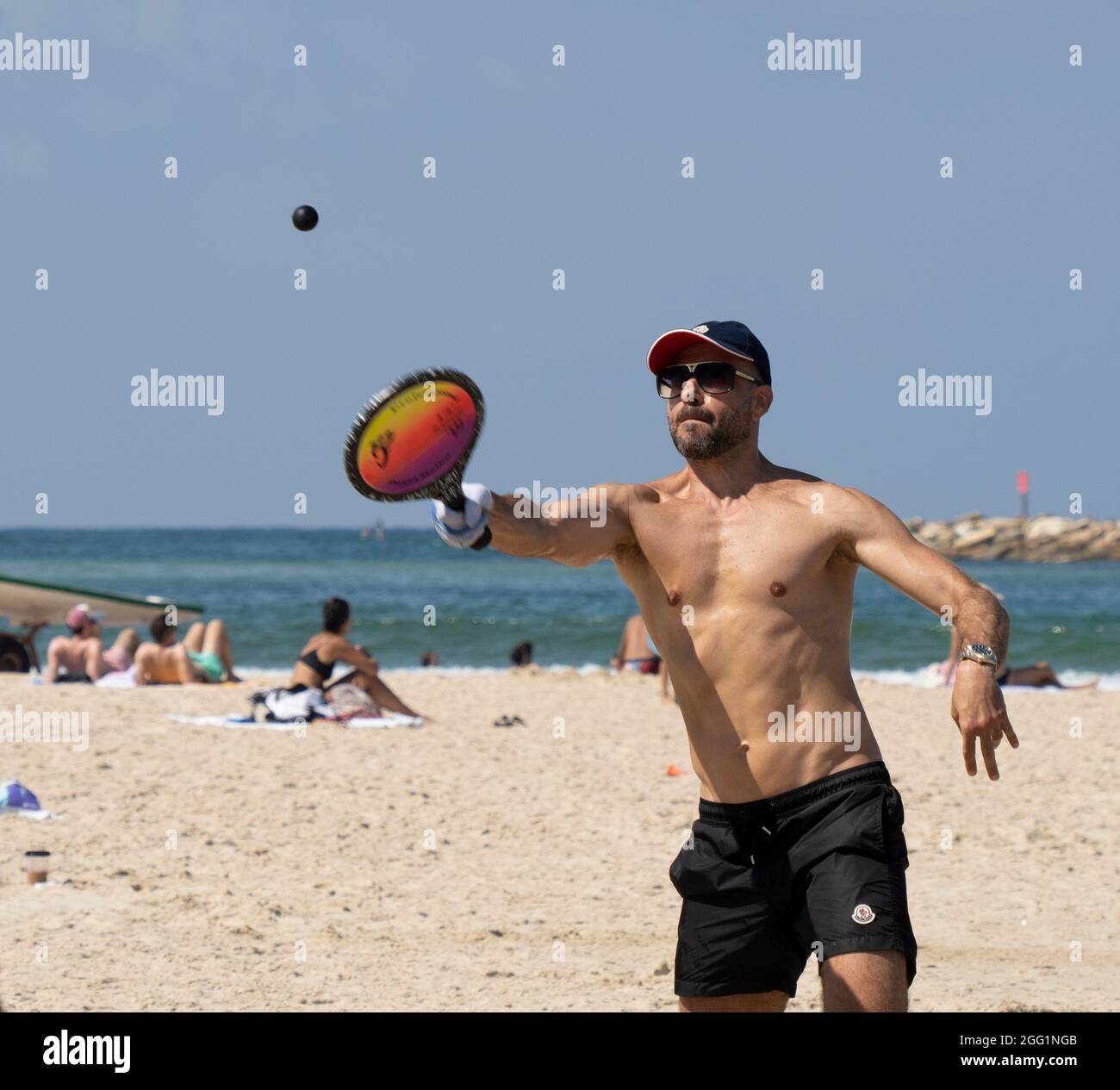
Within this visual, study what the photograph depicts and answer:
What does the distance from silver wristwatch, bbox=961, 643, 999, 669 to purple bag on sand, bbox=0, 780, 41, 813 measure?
6885 mm

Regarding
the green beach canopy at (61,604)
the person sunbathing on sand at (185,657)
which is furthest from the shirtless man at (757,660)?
the green beach canopy at (61,604)

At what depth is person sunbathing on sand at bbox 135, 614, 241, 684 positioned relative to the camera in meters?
16.1

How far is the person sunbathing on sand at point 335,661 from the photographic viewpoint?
13.1 m

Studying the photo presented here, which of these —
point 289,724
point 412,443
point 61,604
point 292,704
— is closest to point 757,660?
point 412,443

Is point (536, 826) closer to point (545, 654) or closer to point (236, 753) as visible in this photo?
point (236, 753)

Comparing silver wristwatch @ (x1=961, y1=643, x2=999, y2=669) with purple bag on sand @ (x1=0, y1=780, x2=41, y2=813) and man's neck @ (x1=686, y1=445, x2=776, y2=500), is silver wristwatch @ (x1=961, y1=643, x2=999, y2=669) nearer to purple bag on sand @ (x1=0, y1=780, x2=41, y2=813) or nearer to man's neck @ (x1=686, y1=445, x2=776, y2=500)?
man's neck @ (x1=686, y1=445, x2=776, y2=500)

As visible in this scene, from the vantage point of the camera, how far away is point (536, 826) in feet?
31.3

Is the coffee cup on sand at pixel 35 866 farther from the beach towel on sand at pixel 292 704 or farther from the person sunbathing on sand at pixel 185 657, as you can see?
the person sunbathing on sand at pixel 185 657

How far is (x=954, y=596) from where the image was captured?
375 cm

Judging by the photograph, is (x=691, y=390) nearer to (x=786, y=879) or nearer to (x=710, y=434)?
(x=710, y=434)

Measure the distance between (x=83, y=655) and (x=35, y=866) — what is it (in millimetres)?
→ 9259

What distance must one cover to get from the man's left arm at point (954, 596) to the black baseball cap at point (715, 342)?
42cm
